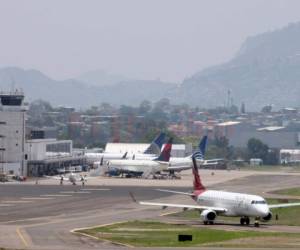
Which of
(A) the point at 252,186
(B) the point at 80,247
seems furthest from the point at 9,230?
(A) the point at 252,186

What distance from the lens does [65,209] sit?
13725cm

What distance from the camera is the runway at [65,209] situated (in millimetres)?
95312

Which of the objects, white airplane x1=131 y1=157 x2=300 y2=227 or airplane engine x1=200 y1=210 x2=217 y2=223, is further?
airplane engine x1=200 y1=210 x2=217 y2=223

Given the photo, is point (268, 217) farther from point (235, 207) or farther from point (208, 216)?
point (208, 216)

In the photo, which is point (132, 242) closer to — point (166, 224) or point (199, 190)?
point (166, 224)

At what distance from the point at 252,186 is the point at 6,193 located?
43.9m

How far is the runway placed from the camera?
95.3 m

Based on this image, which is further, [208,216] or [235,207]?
[235,207]

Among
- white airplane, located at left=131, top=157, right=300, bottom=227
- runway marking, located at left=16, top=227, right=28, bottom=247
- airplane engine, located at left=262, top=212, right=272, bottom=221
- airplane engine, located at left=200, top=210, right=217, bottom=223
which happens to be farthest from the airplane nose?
runway marking, located at left=16, top=227, right=28, bottom=247

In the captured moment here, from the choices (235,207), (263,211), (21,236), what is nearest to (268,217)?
(263,211)

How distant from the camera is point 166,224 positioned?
11412 cm

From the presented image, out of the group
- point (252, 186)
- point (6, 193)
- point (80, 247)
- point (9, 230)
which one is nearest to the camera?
point (80, 247)

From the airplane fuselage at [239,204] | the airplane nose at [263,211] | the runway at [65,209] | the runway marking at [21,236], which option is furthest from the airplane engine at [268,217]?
the runway marking at [21,236]

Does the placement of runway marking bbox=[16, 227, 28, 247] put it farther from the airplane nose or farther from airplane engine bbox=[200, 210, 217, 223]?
the airplane nose
